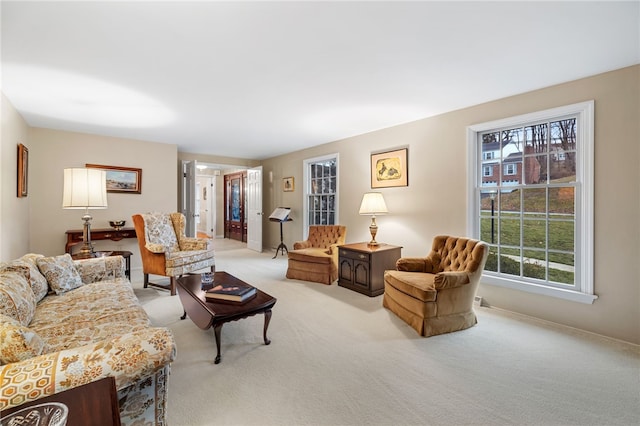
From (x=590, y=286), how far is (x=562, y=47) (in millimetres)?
2108

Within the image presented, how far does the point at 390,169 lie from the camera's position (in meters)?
4.36

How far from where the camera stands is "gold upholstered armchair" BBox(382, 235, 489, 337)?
2553mm

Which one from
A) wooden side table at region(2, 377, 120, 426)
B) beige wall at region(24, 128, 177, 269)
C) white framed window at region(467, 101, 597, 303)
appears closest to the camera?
wooden side table at region(2, 377, 120, 426)

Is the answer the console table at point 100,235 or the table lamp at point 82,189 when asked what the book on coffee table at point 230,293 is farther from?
the console table at point 100,235

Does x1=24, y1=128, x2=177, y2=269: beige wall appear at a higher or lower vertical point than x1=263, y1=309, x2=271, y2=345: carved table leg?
higher

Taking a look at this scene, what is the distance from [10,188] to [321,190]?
4462mm

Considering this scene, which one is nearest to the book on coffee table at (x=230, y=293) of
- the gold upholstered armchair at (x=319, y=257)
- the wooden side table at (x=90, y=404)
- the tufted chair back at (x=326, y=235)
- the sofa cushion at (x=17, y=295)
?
the sofa cushion at (x=17, y=295)

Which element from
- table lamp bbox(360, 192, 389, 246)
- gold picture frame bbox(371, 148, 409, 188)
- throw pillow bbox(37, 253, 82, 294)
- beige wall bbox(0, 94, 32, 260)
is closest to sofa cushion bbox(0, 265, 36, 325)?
throw pillow bbox(37, 253, 82, 294)

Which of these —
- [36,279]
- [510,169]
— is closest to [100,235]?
[36,279]

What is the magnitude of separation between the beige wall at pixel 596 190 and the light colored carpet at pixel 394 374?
26cm

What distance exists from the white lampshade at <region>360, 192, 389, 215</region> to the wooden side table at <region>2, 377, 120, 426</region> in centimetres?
345

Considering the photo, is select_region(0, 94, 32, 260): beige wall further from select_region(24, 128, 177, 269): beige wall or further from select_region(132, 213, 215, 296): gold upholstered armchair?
select_region(132, 213, 215, 296): gold upholstered armchair

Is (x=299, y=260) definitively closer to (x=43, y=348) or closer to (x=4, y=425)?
(x=43, y=348)

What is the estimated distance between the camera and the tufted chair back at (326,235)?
4.68 meters
